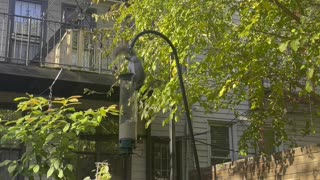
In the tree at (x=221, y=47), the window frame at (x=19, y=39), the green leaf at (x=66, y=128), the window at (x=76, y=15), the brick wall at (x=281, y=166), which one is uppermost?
the window at (x=76, y=15)

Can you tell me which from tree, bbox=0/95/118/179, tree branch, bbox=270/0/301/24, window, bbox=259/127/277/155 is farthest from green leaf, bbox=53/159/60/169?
window, bbox=259/127/277/155

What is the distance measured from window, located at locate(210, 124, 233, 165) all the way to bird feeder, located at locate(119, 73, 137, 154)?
8496 millimetres

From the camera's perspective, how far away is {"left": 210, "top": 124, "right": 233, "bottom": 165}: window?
1499 cm

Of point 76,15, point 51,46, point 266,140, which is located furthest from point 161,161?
point 76,15

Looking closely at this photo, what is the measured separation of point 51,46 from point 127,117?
723 centimetres

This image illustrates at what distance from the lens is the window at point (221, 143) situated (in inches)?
590

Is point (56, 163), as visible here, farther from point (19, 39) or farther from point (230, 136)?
point (230, 136)

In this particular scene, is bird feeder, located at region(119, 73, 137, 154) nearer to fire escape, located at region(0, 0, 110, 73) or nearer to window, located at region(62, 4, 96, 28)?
fire escape, located at region(0, 0, 110, 73)

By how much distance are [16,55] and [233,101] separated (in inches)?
217

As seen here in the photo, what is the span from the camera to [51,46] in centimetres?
1330

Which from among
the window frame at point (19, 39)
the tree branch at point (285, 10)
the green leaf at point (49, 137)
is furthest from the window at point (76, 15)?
the green leaf at point (49, 137)

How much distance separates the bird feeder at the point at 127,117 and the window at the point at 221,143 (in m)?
8.50

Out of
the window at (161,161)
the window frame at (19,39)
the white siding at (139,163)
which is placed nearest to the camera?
the window frame at (19,39)

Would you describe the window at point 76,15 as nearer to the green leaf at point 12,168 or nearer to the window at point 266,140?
the window at point 266,140
